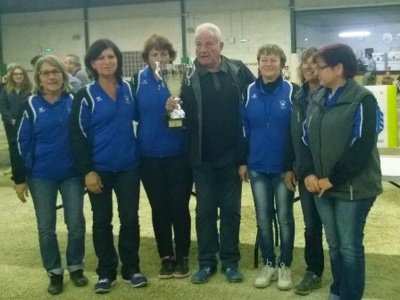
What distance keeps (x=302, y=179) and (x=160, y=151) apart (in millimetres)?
911

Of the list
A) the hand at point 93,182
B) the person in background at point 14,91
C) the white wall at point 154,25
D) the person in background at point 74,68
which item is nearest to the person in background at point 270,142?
the hand at point 93,182

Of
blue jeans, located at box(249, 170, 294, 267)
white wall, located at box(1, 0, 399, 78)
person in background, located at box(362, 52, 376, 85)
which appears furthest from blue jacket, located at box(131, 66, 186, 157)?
white wall, located at box(1, 0, 399, 78)

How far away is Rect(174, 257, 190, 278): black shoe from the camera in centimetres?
361

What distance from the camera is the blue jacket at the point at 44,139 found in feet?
10.6

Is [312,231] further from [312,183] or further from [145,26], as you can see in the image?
[145,26]

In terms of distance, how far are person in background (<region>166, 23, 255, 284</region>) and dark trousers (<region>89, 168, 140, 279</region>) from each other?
1.35ft

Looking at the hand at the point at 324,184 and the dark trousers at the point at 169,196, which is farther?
the dark trousers at the point at 169,196

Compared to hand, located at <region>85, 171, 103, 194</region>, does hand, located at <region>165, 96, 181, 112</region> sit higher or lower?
higher

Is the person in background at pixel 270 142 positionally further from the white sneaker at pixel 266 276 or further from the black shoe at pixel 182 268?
the black shoe at pixel 182 268

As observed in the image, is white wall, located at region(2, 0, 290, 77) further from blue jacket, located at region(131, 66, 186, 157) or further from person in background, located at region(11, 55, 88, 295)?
person in background, located at region(11, 55, 88, 295)

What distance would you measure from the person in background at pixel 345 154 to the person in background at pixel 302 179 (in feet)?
0.73

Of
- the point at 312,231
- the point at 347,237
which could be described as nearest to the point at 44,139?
the point at 312,231

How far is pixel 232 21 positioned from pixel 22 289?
12.0 meters

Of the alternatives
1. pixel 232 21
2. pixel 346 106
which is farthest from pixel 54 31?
pixel 346 106
